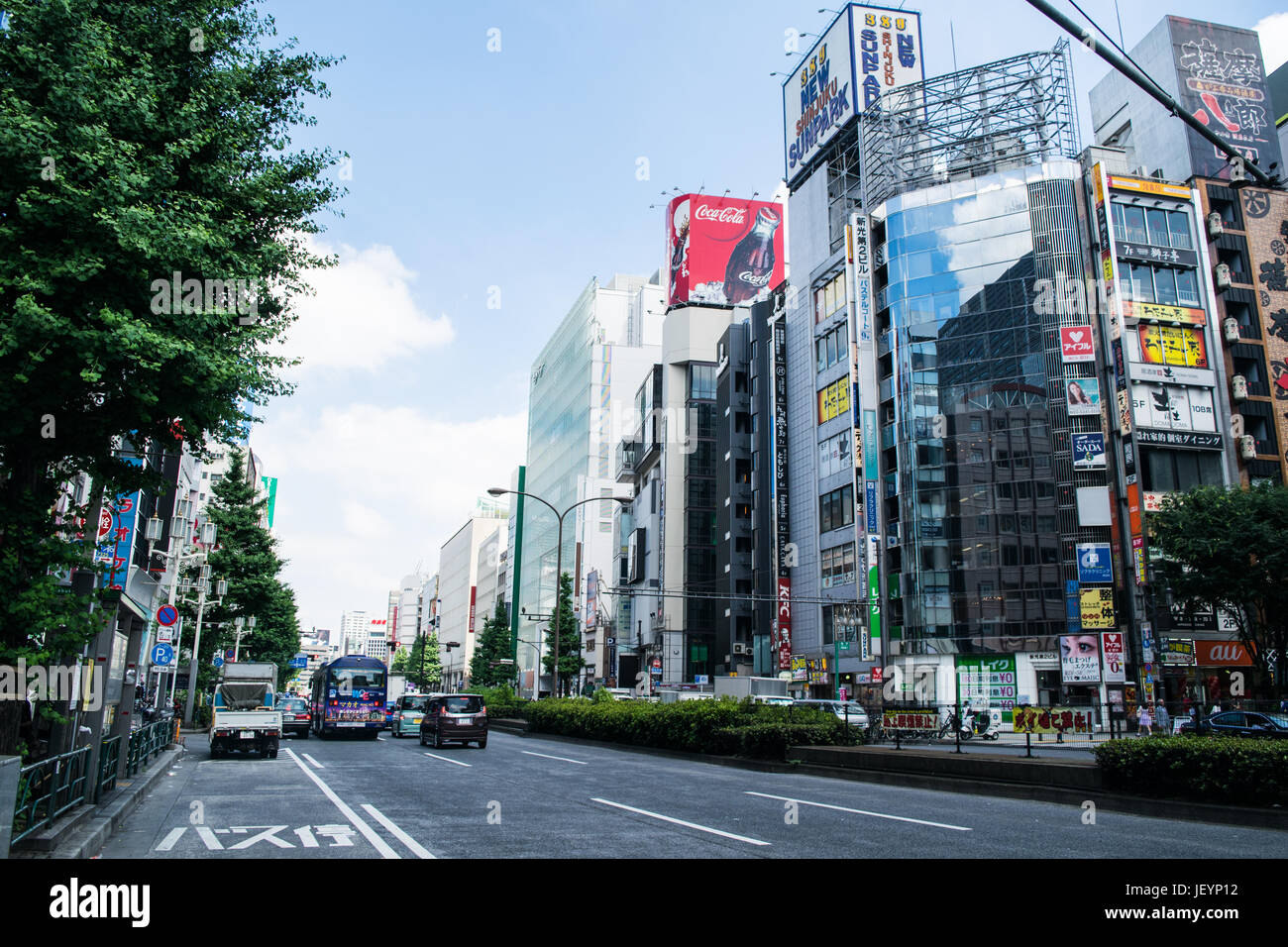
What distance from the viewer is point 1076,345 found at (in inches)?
1975

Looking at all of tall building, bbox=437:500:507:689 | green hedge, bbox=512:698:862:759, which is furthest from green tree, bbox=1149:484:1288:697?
tall building, bbox=437:500:507:689

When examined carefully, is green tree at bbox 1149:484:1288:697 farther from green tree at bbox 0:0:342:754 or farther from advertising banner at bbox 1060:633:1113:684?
green tree at bbox 0:0:342:754

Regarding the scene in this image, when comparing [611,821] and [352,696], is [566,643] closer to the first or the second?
[352,696]

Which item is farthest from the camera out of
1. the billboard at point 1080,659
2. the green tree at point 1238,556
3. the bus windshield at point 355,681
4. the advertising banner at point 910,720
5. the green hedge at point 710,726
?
the billboard at point 1080,659

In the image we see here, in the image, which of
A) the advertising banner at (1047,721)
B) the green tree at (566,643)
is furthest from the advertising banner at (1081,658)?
the green tree at (566,643)

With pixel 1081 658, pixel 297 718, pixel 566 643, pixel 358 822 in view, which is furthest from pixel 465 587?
pixel 358 822

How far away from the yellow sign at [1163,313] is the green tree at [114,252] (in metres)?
51.4

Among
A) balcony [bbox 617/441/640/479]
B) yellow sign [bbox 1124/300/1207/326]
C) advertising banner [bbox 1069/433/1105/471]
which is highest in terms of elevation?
balcony [bbox 617/441/640/479]

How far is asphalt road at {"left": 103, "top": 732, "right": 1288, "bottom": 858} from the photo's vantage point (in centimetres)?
939

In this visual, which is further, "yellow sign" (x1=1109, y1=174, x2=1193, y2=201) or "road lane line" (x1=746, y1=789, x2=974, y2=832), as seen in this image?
"yellow sign" (x1=1109, y1=174, x2=1193, y2=201)

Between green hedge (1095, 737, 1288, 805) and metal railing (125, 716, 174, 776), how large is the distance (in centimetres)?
1809

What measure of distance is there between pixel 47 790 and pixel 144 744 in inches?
444

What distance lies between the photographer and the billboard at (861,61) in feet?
216

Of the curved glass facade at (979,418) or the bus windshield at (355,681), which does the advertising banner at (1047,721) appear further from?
the bus windshield at (355,681)
